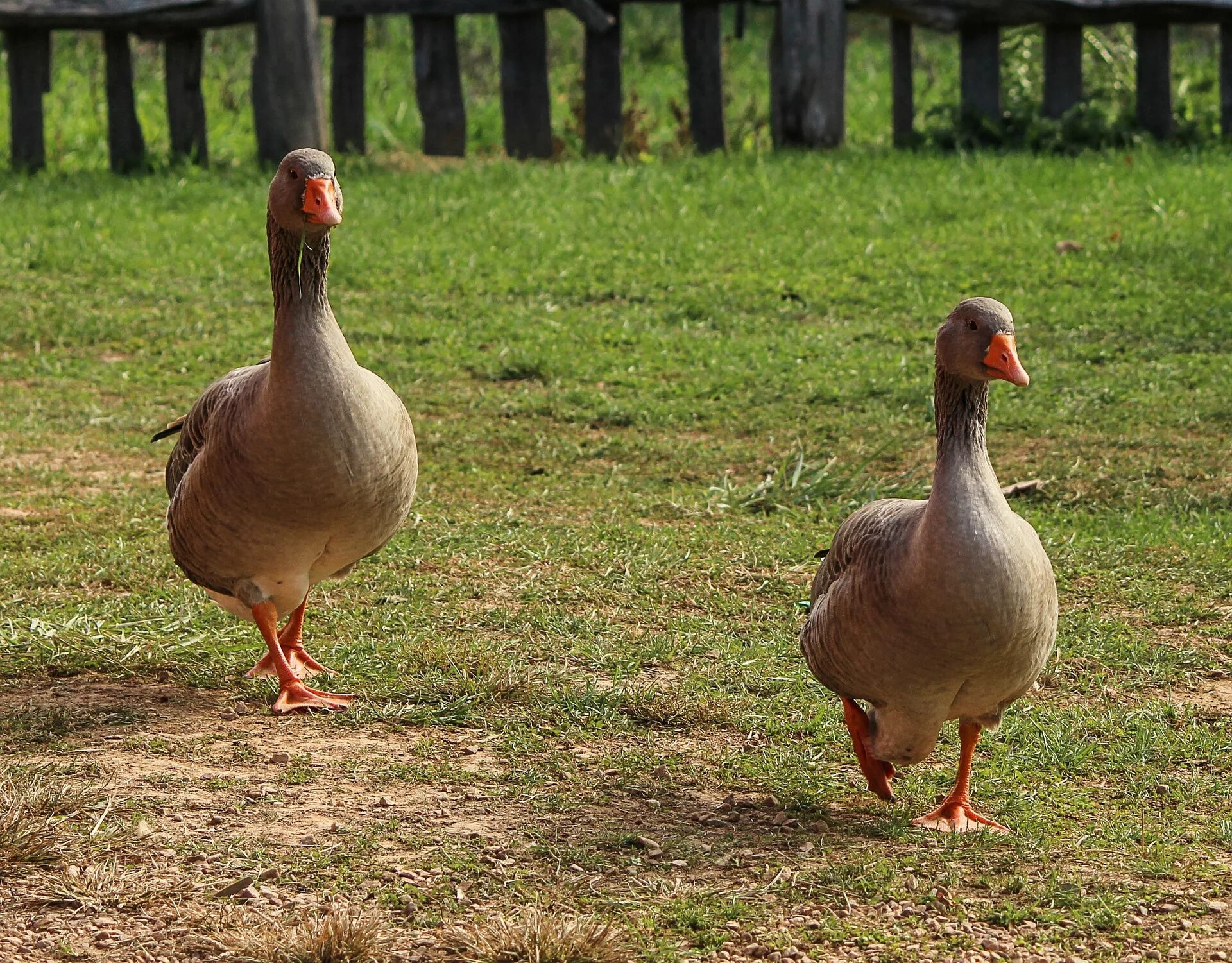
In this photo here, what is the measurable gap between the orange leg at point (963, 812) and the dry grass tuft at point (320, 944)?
5.02ft

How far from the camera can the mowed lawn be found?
3723 millimetres

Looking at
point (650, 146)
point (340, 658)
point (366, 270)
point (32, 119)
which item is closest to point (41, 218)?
point (32, 119)

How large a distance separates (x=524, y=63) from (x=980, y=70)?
3544 millimetres

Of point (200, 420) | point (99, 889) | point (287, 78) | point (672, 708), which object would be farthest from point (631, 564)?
point (287, 78)

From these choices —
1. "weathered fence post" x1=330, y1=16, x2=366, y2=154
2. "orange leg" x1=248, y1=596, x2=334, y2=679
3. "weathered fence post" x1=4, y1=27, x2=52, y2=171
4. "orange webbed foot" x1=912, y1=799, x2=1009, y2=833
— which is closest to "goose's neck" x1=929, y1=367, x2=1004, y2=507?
"orange webbed foot" x1=912, y1=799, x2=1009, y2=833

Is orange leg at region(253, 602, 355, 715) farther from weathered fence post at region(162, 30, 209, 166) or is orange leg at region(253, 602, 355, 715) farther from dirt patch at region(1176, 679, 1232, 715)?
weathered fence post at region(162, 30, 209, 166)

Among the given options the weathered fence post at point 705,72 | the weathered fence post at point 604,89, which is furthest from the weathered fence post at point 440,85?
the weathered fence post at point 705,72

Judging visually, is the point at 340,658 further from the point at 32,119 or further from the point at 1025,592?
the point at 32,119

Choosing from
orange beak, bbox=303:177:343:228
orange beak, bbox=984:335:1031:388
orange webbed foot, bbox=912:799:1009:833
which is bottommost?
orange webbed foot, bbox=912:799:1009:833

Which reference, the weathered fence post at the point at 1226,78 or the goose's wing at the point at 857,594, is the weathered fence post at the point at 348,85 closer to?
the weathered fence post at the point at 1226,78

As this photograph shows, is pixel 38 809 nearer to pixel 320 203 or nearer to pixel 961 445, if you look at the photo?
pixel 320 203

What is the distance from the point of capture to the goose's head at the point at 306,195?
4.46 m

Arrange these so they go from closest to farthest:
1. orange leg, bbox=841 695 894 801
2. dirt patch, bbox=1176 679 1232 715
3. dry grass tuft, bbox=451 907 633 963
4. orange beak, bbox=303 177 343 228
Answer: dry grass tuft, bbox=451 907 633 963
orange leg, bbox=841 695 894 801
orange beak, bbox=303 177 343 228
dirt patch, bbox=1176 679 1232 715

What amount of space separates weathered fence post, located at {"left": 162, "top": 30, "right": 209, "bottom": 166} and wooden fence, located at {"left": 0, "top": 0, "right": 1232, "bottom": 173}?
0.01 metres
